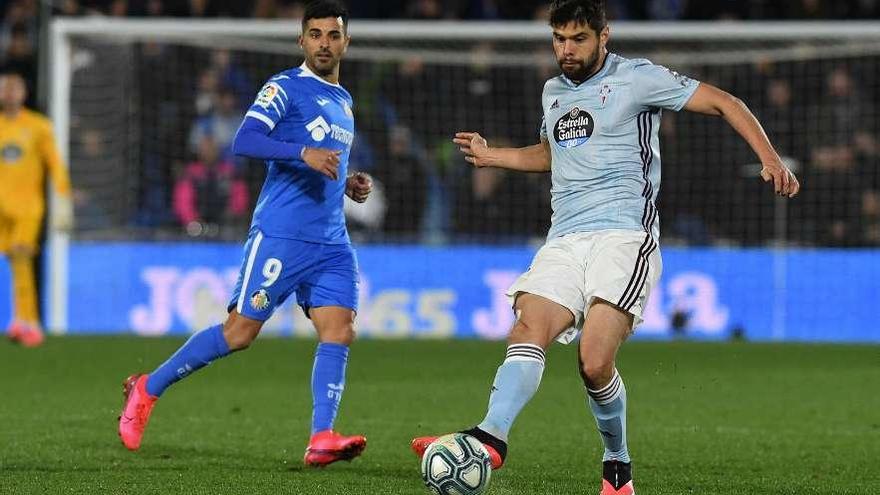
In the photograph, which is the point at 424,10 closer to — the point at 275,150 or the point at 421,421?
the point at 421,421

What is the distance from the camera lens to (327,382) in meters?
7.14

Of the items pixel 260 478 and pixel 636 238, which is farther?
pixel 260 478

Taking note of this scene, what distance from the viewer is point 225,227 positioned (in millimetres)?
16688

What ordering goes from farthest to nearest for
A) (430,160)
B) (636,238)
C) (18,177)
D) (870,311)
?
(430,160) < (870,311) < (18,177) < (636,238)

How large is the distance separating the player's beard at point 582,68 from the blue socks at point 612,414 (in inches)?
42.6

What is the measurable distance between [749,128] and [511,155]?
Answer: 3.23 ft

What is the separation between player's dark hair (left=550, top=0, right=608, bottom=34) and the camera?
579 centimetres

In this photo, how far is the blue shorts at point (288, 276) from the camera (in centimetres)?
722

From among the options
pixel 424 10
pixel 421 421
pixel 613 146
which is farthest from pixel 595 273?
pixel 424 10

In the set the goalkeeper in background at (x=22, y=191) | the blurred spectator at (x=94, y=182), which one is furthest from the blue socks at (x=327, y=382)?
the blurred spectator at (x=94, y=182)

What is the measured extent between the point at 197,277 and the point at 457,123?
11.2 ft

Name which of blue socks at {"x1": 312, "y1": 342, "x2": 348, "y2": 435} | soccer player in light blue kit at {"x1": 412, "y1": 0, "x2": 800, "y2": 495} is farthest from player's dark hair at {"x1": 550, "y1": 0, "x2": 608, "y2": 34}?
blue socks at {"x1": 312, "y1": 342, "x2": 348, "y2": 435}

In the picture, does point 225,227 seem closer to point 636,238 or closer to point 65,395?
point 65,395

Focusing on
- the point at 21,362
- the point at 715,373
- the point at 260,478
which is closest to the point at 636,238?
the point at 260,478
